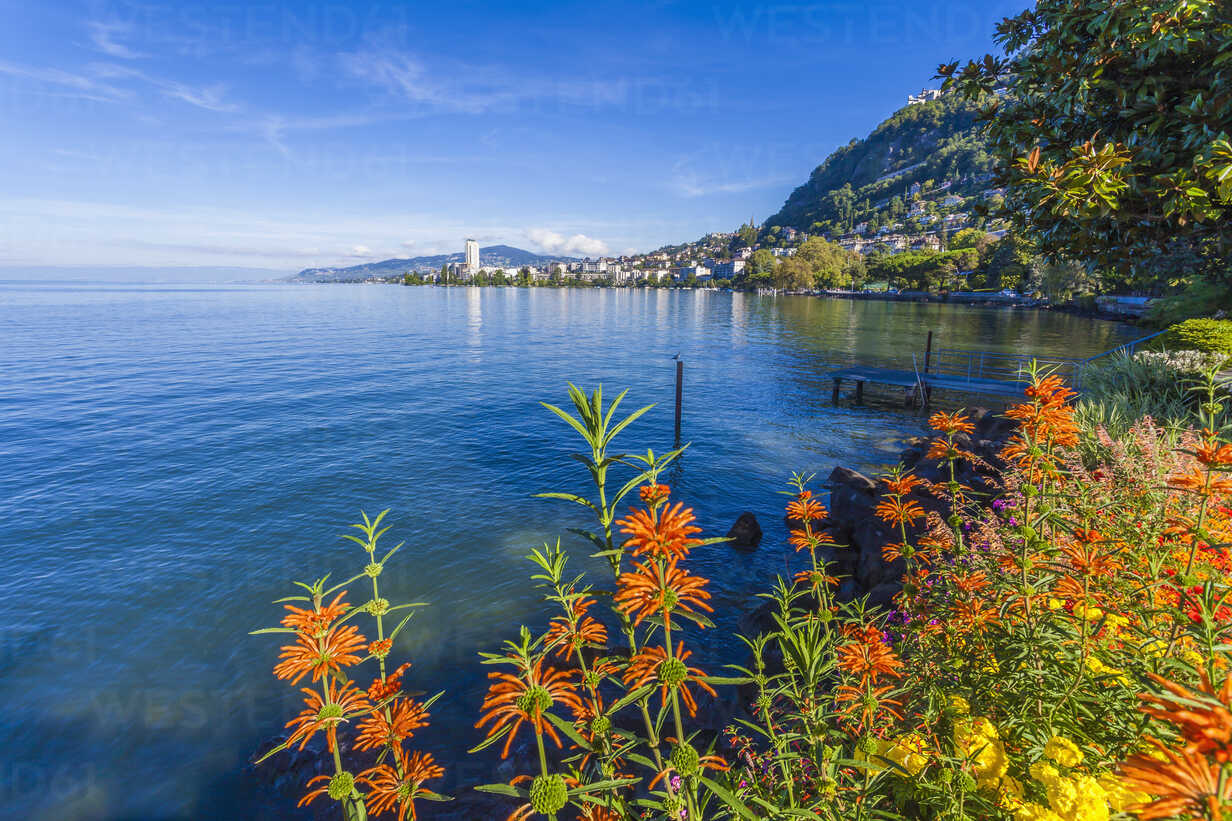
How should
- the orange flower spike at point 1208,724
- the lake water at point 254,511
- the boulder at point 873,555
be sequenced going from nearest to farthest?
1. the orange flower spike at point 1208,724
2. the lake water at point 254,511
3. the boulder at point 873,555

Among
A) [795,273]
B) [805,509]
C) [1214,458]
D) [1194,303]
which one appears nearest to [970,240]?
[795,273]

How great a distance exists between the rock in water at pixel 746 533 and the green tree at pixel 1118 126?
30.1ft

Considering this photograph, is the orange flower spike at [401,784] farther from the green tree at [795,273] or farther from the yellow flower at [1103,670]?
the green tree at [795,273]

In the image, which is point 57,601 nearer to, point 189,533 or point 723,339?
point 189,533

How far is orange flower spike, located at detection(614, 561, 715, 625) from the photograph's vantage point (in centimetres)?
192

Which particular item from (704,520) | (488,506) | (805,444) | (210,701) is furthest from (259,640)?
(805,444)

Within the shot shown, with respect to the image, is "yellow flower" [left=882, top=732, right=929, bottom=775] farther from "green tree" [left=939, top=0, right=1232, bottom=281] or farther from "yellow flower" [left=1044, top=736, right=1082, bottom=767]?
"green tree" [left=939, top=0, right=1232, bottom=281]

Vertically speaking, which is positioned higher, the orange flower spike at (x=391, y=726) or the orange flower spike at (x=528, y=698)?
the orange flower spike at (x=528, y=698)

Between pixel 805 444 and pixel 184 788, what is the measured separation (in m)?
21.7

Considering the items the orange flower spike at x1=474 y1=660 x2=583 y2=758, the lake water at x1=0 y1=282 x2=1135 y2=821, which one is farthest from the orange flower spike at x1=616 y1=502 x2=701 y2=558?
the lake water at x1=0 y1=282 x2=1135 y2=821

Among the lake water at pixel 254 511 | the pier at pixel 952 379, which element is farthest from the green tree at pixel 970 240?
the pier at pixel 952 379

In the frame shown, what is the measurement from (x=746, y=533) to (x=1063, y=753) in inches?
493

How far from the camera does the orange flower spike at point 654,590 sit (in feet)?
6.30

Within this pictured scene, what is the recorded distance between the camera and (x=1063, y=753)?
7.79 feet
